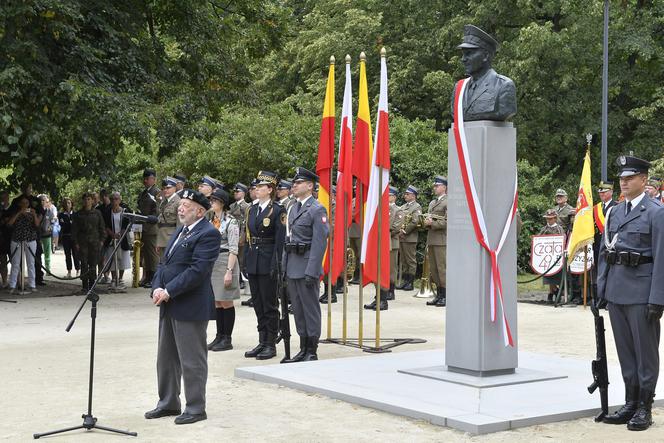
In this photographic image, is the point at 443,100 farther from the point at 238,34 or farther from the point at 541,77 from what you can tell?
the point at 238,34

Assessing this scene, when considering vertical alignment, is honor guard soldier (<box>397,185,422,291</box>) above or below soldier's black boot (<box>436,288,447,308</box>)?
above

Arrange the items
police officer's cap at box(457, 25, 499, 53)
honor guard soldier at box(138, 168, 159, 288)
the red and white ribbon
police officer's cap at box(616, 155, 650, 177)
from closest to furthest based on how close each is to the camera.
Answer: police officer's cap at box(616, 155, 650, 177) → the red and white ribbon → police officer's cap at box(457, 25, 499, 53) → honor guard soldier at box(138, 168, 159, 288)

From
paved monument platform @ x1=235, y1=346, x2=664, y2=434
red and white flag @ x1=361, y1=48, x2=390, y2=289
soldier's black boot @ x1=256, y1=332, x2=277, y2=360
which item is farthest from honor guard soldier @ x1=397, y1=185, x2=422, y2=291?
paved monument platform @ x1=235, y1=346, x2=664, y2=434

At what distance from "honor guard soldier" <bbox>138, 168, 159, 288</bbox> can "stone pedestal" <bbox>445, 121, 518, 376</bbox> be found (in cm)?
1091

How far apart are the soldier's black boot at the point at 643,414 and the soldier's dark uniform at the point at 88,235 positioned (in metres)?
13.5

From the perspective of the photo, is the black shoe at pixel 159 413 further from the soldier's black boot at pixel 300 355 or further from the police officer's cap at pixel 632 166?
the police officer's cap at pixel 632 166

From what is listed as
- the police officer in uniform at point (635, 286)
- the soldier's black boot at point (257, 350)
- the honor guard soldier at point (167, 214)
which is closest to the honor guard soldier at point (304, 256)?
the soldier's black boot at point (257, 350)

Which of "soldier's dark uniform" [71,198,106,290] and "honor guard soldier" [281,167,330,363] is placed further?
"soldier's dark uniform" [71,198,106,290]

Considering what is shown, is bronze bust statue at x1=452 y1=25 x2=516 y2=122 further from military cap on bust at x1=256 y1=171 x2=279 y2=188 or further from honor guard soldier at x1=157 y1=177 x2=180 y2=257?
honor guard soldier at x1=157 y1=177 x2=180 y2=257

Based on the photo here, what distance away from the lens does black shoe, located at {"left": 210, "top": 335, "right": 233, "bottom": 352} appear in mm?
12359

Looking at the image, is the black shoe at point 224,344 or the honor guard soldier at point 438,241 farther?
the honor guard soldier at point 438,241

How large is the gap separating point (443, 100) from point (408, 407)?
26.4 metres

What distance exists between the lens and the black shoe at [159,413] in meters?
8.40

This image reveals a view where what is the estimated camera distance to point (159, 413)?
8422 mm
